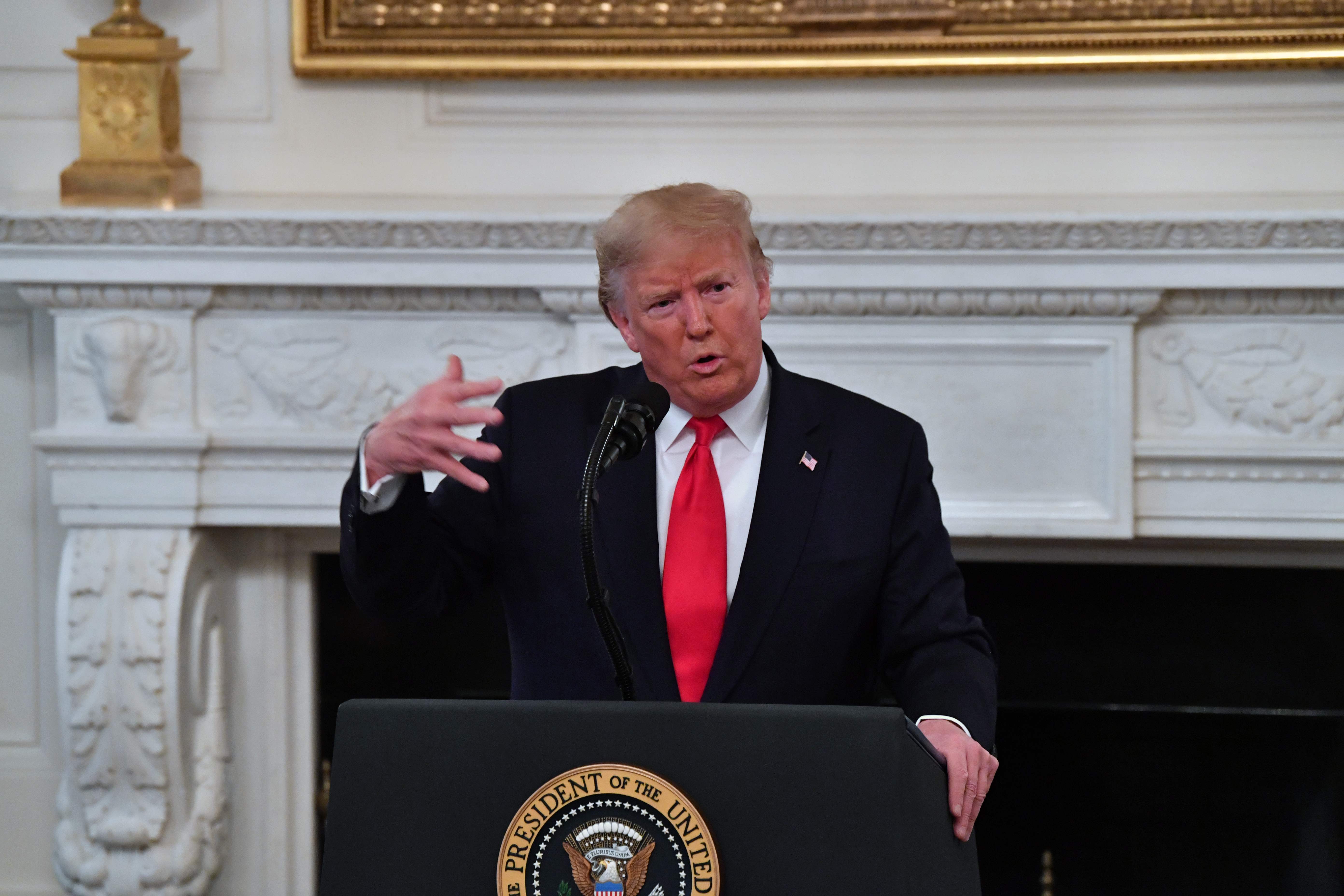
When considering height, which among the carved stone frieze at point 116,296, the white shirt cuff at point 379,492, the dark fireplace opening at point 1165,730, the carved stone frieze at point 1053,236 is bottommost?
the dark fireplace opening at point 1165,730

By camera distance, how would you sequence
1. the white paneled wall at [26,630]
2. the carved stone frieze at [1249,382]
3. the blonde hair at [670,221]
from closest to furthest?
1. the blonde hair at [670,221]
2. the carved stone frieze at [1249,382]
3. the white paneled wall at [26,630]

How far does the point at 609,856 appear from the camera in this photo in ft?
3.37

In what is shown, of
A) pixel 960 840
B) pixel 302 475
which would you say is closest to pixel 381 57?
pixel 302 475

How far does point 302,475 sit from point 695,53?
1122 millimetres

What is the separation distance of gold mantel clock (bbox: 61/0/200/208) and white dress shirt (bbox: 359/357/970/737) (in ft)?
4.24

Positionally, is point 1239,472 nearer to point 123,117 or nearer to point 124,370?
point 124,370

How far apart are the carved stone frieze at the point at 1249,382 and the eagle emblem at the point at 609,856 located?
6.12 feet

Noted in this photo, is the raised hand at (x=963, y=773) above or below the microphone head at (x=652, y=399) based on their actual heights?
below

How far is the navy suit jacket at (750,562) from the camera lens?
158 cm

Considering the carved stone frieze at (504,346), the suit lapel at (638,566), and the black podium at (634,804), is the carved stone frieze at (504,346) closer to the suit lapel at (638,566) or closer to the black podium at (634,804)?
the suit lapel at (638,566)

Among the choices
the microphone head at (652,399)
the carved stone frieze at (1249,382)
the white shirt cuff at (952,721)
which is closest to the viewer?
the microphone head at (652,399)

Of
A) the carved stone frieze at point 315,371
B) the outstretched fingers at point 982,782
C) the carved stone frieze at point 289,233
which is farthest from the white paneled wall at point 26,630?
the outstretched fingers at point 982,782

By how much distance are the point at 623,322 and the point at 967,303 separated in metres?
1.05

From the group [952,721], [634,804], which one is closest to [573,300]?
[952,721]
